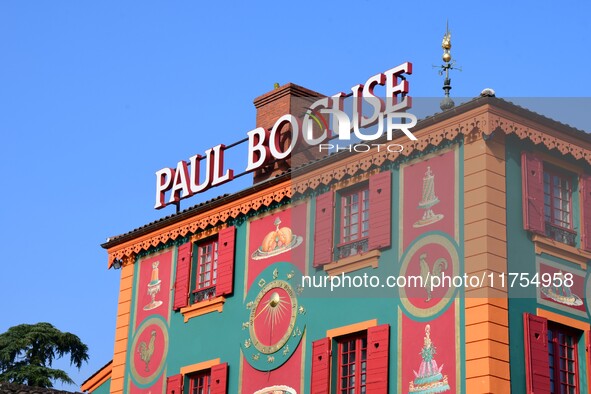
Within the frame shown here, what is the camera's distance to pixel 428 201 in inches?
1128

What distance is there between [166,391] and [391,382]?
26.8ft

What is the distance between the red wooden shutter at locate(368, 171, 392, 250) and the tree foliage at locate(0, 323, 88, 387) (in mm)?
30336

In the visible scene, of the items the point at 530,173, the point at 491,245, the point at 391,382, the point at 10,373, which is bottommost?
the point at 391,382

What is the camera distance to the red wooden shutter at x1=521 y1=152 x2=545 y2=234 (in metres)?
27.9

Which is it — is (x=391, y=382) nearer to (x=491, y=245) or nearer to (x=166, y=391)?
(x=491, y=245)

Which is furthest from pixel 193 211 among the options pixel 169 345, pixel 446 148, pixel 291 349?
pixel 446 148

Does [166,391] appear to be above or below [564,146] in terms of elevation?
below

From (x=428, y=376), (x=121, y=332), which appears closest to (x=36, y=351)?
(x=121, y=332)

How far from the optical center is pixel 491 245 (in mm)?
27000

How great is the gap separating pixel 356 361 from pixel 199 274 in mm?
6952

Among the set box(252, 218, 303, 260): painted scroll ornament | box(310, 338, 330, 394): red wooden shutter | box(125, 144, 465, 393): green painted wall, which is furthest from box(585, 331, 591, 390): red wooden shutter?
box(252, 218, 303, 260): painted scroll ornament

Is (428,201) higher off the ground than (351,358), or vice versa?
(428,201)

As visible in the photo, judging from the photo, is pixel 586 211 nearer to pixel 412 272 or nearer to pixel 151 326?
pixel 412 272

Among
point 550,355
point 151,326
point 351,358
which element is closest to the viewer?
point 550,355
